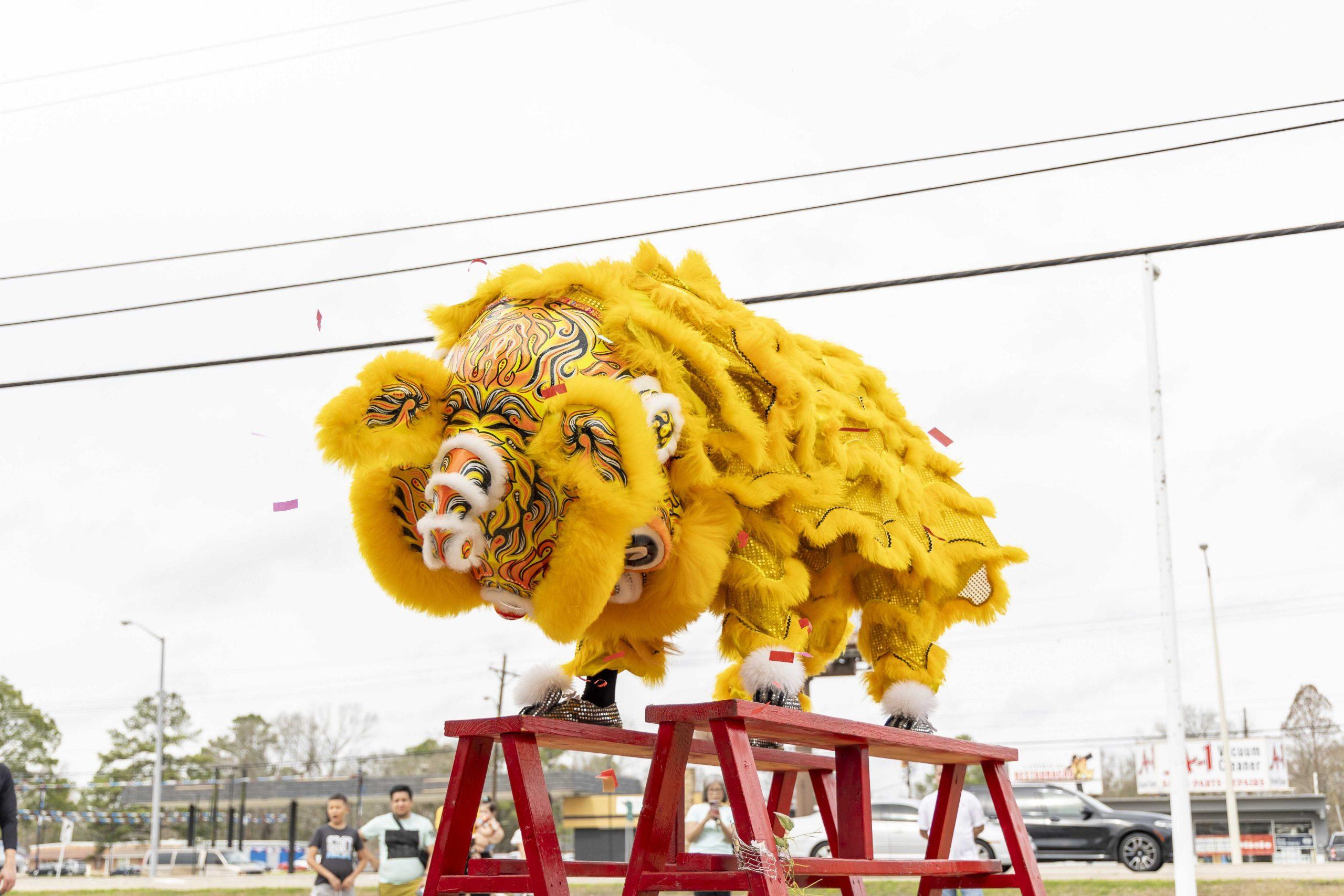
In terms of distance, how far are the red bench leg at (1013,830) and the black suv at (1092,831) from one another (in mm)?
10338

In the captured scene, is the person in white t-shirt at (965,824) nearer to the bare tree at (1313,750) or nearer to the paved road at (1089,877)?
the paved road at (1089,877)

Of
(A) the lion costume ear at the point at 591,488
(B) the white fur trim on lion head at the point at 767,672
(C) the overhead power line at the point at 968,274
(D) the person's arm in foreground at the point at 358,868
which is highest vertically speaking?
(C) the overhead power line at the point at 968,274

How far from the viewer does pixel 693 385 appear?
350 cm

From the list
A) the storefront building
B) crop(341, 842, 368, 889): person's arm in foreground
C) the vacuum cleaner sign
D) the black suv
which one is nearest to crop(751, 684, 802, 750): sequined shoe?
crop(341, 842, 368, 889): person's arm in foreground

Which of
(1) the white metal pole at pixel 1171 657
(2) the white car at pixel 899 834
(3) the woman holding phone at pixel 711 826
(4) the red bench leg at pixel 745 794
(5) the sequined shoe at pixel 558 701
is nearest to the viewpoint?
(4) the red bench leg at pixel 745 794

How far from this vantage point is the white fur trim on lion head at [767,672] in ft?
11.4

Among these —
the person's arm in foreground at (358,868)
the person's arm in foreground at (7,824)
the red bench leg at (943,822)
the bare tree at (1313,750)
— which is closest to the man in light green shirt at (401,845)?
the person's arm in foreground at (358,868)

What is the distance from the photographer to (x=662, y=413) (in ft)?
10.7

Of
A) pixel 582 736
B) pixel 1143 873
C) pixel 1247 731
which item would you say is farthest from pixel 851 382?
pixel 1247 731

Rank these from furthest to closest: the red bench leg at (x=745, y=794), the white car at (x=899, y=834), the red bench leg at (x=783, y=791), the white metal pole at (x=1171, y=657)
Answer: the white car at (x=899, y=834) → the white metal pole at (x=1171, y=657) → the red bench leg at (x=783, y=791) → the red bench leg at (x=745, y=794)

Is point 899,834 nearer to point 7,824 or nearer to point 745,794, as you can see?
point 7,824

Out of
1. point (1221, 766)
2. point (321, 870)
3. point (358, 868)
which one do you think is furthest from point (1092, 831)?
point (1221, 766)

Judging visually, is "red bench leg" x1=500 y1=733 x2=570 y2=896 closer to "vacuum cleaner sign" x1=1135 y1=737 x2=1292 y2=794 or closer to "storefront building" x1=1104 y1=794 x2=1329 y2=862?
"storefront building" x1=1104 y1=794 x2=1329 y2=862

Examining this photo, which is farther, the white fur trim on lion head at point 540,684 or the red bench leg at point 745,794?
the white fur trim on lion head at point 540,684
